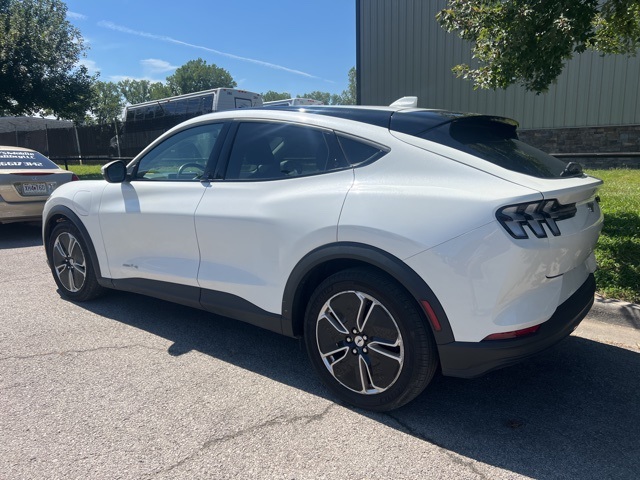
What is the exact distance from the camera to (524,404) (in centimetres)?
299

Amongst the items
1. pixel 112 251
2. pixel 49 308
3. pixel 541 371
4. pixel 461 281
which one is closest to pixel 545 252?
pixel 461 281

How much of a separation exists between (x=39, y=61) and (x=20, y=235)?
1286cm

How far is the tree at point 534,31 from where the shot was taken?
4.97m

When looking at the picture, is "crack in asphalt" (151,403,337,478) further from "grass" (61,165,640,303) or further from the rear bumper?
"grass" (61,165,640,303)

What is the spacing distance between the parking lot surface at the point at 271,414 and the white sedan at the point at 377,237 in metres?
0.35

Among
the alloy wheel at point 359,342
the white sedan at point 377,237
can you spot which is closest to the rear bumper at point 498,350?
the white sedan at point 377,237

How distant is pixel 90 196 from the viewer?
4.46m

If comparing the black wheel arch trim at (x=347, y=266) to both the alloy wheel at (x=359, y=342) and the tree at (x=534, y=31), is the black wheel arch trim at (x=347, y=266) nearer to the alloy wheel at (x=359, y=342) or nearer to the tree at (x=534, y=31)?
the alloy wheel at (x=359, y=342)

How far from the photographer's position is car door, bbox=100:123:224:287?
3.67 m

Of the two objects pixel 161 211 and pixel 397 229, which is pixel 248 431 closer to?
pixel 397 229

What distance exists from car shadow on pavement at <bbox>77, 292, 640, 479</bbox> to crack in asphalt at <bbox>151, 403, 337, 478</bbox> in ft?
0.85

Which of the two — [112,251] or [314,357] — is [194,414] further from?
[112,251]

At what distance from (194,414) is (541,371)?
7.57ft

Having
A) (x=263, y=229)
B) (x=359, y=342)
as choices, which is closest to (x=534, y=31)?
(x=263, y=229)
